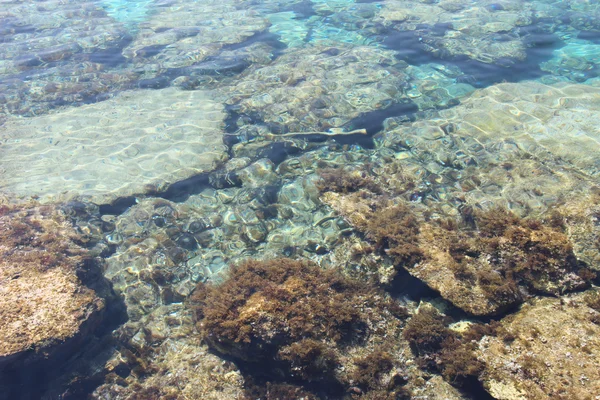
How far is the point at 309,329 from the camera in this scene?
4.78 metres

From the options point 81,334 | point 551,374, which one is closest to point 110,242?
point 81,334

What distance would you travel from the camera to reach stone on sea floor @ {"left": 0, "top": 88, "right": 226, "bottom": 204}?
771cm

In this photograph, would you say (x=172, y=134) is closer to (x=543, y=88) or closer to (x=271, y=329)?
(x=271, y=329)

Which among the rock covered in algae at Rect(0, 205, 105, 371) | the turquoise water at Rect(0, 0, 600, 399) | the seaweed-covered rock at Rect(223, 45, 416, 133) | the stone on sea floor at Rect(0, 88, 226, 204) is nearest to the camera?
the rock covered in algae at Rect(0, 205, 105, 371)

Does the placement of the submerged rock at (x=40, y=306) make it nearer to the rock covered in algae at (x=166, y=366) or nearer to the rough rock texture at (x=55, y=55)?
the rock covered in algae at (x=166, y=366)

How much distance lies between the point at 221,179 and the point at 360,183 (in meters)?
2.95

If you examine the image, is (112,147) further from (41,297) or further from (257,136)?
(41,297)

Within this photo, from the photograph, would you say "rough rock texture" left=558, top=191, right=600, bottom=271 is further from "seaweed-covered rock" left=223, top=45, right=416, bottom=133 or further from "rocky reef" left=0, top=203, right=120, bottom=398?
"rocky reef" left=0, top=203, right=120, bottom=398

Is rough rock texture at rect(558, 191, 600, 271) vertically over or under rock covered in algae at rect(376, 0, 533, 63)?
under

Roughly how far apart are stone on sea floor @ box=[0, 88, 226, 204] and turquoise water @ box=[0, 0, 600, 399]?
0.04 metres

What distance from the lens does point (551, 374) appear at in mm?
3783

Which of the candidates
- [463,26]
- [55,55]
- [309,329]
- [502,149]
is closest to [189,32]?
[55,55]

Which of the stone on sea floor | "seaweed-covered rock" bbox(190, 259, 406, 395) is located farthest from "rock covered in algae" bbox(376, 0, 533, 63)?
"seaweed-covered rock" bbox(190, 259, 406, 395)

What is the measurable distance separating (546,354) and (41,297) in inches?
253
